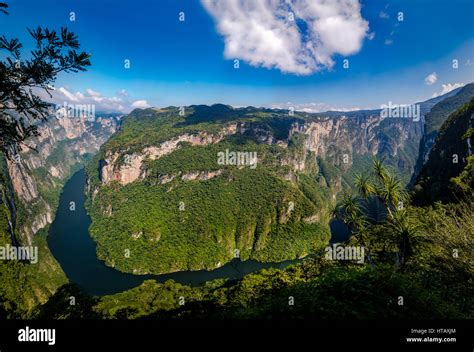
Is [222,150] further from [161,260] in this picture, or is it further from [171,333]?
[171,333]

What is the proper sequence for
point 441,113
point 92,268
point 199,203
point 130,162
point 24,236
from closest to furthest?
point 92,268
point 24,236
point 199,203
point 130,162
point 441,113

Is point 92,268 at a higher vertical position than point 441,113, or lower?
lower

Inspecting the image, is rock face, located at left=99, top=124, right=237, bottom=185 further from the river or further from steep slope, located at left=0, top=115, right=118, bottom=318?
steep slope, located at left=0, top=115, right=118, bottom=318

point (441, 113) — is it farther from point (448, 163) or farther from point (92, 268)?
point (92, 268)

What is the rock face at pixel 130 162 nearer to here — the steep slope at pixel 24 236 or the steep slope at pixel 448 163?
the steep slope at pixel 24 236

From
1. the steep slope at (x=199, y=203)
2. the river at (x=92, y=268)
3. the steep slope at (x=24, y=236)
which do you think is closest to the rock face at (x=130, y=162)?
the steep slope at (x=199, y=203)

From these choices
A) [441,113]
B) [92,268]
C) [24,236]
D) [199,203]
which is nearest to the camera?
[92,268]

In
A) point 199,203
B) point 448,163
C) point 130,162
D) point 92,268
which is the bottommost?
point 92,268

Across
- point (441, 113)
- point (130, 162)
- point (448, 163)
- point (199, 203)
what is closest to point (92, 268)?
point (199, 203)
